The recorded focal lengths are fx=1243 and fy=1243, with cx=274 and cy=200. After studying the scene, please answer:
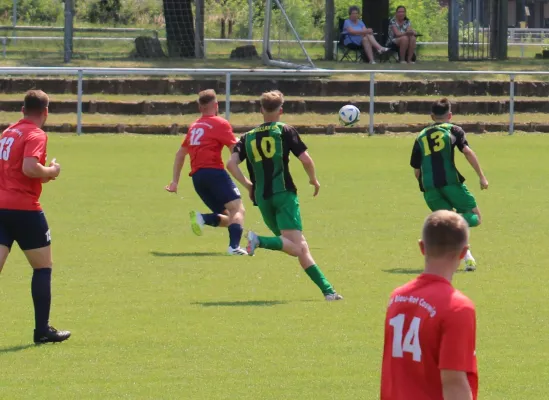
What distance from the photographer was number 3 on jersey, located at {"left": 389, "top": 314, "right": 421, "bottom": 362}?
4.11 m

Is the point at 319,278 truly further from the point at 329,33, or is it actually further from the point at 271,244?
the point at 329,33

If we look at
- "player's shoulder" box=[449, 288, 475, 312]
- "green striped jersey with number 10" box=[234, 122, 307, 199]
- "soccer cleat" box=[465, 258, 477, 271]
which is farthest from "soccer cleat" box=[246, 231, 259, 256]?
"player's shoulder" box=[449, 288, 475, 312]

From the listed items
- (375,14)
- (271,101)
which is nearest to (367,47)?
(375,14)

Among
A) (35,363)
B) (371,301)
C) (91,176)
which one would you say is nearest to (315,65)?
(91,176)

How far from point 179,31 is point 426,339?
97.1 ft

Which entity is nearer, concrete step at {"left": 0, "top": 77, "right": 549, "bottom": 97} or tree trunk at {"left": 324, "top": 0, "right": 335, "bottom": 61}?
concrete step at {"left": 0, "top": 77, "right": 549, "bottom": 97}

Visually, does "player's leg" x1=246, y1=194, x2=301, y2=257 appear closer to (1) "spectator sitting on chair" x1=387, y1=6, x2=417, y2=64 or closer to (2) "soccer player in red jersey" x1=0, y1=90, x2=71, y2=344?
(2) "soccer player in red jersey" x1=0, y1=90, x2=71, y2=344

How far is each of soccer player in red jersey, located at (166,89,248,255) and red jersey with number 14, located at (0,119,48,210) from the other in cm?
424

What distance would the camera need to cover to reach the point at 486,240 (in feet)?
43.8

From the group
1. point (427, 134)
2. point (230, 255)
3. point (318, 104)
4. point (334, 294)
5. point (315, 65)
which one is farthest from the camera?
point (315, 65)

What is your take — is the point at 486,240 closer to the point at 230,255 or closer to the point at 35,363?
the point at 230,255

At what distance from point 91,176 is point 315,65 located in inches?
482

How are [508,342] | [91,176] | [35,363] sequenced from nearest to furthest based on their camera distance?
A: 1. [35,363]
2. [508,342]
3. [91,176]

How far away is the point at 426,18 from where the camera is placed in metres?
59.3
